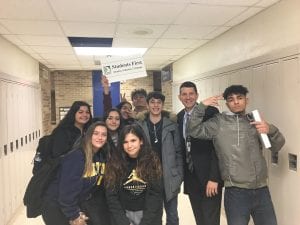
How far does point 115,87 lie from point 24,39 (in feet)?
13.9

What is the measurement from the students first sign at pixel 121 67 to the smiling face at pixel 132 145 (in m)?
1.16

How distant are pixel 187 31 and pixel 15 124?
2.73m

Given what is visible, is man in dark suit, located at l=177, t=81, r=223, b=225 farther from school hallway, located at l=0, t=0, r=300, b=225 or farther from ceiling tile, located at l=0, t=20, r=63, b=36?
ceiling tile, located at l=0, t=20, r=63, b=36

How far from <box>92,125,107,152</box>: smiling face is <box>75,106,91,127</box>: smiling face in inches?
20.1

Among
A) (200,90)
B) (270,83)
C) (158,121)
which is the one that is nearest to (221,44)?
(200,90)

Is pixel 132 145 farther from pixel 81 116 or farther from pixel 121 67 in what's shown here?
pixel 121 67

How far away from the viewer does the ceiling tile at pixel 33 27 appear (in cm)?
338

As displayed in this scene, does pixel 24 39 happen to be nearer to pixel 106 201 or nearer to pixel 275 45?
pixel 106 201

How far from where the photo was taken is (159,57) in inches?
242

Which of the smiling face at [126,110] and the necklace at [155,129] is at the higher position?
the smiling face at [126,110]

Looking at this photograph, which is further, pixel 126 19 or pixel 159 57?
pixel 159 57

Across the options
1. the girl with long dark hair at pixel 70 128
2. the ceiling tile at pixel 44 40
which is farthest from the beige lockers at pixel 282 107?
the ceiling tile at pixel 44 40

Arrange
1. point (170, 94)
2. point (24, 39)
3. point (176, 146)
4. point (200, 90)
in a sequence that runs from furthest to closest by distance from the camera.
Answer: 1. point (170, 94)
2. point (200, 90)
3. point (24, 39)
4. point (176, 146)

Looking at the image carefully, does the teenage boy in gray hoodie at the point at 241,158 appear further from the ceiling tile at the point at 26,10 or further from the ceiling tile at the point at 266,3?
the ceiling tile at the point at 26,10
